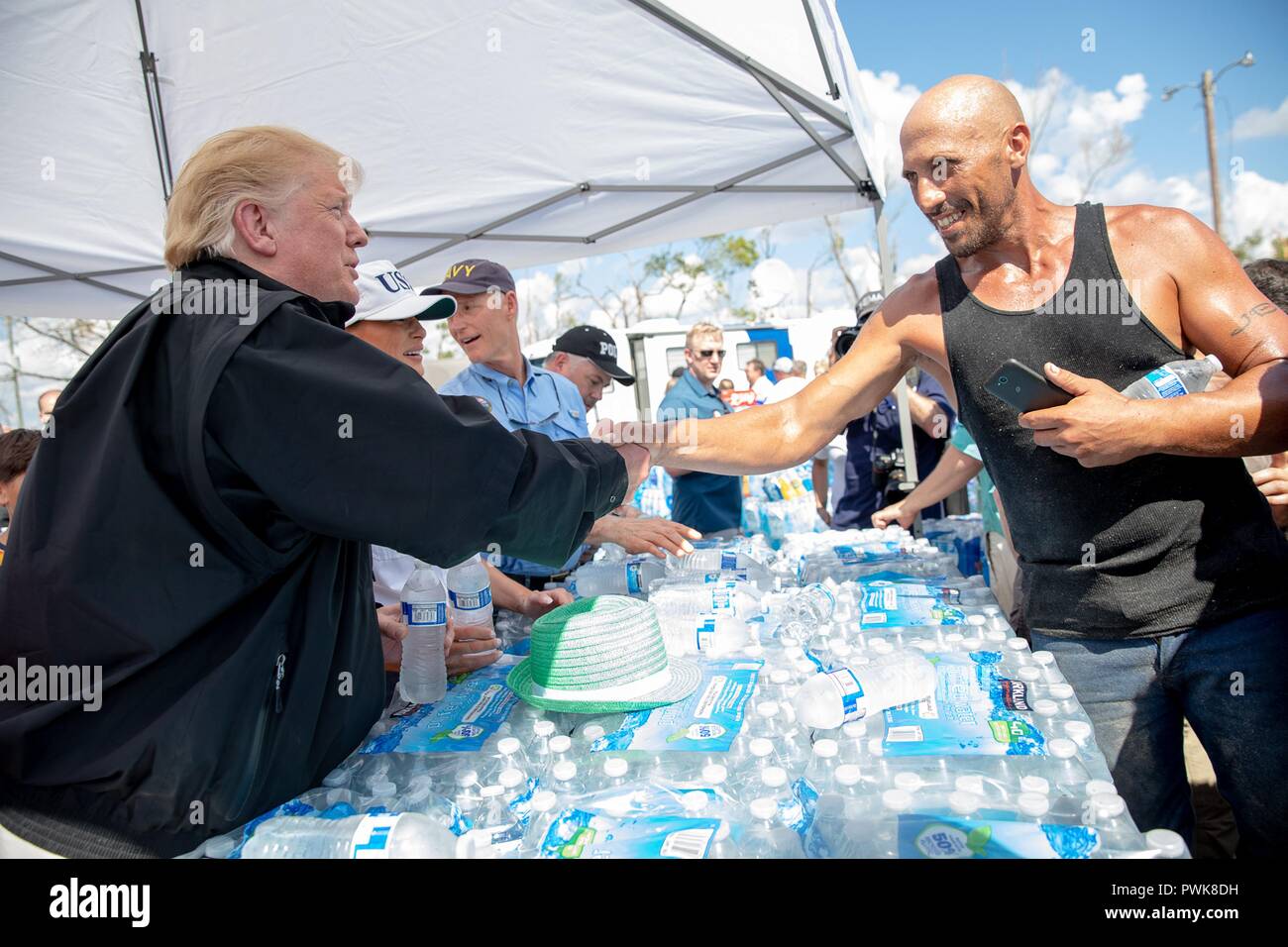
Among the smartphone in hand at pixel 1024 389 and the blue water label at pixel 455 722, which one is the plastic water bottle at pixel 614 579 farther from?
the smartphone in hand at pixel 1024 389

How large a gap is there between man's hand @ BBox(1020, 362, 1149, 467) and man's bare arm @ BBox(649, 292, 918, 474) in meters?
0.66

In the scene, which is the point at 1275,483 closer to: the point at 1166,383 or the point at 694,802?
the point at 1166,383

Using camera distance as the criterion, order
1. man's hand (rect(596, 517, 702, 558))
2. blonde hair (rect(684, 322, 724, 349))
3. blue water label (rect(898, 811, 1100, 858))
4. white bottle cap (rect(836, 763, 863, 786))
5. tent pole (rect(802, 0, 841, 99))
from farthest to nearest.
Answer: blonde hair (rect(684, 322, 724, 349))
tent pole (rect(802, 0, 841, 99))
man's hand (rect(596, 517, 702, 558))
white bottle cap (rect(836, 763, 863, 786))
blue water label (rect(898, 811, 1100, 858))

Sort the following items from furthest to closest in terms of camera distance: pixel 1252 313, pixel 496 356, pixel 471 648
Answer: pixel 496 356, pixel 471 648, pixel 1252 313

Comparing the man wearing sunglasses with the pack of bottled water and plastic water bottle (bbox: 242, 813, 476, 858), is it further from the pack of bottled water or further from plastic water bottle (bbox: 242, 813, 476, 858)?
plastic water bottle (bbox: 242, 813, 476, 858)

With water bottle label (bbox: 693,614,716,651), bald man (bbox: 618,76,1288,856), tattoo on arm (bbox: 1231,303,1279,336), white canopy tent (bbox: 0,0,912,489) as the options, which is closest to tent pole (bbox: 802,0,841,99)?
white canopy tent (bbox: 0,0,912,489)

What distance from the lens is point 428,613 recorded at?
199 centimetres

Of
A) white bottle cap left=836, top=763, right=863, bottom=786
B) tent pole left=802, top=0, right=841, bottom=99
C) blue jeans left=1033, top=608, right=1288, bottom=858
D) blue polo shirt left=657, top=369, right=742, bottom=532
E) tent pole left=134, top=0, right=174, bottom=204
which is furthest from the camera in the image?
blue polo shirt left=657, top=369, right=742, bottom=532

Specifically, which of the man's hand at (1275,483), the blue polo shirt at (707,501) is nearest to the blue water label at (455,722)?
the man's hand at (1275,483)

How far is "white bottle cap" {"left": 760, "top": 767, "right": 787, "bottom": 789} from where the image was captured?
1391mm

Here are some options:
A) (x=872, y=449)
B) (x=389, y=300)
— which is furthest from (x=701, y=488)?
(x=389, y=300)

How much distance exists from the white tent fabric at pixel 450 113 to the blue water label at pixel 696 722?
10.1 feet

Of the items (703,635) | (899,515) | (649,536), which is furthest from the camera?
(899,515)

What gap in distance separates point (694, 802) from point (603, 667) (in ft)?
1.53
